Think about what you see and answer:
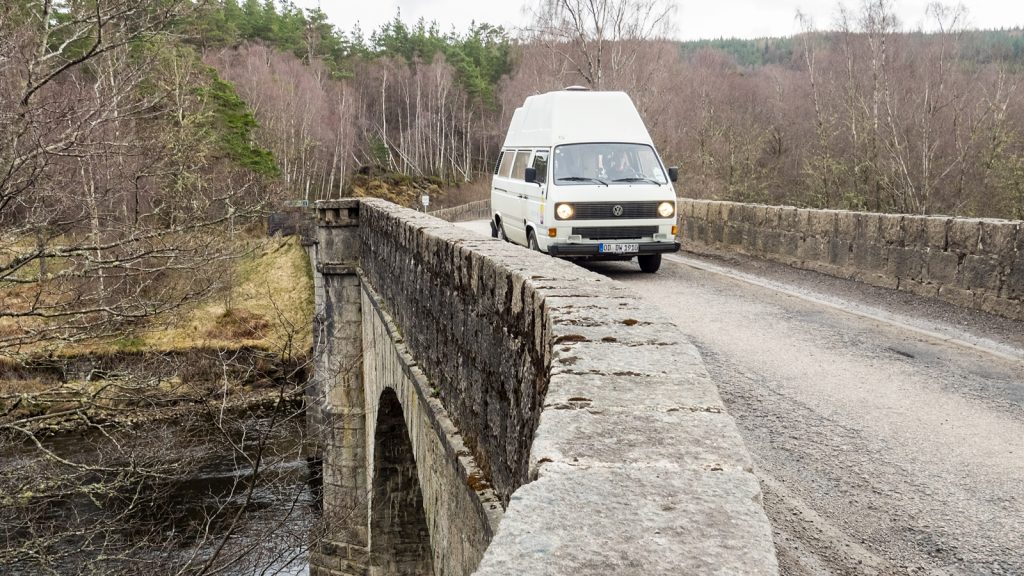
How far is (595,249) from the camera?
35.6 feet

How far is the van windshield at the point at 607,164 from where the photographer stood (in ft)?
36.4

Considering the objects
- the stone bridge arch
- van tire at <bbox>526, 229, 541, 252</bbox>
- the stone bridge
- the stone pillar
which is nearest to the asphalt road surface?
the stone bridge

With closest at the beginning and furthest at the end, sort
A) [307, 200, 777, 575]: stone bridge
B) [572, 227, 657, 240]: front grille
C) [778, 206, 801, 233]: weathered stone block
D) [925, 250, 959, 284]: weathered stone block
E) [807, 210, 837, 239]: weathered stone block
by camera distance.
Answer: [307, 200, 777, 575]: stone bridge → [925, 250, 959, 284]: weathered stone block → [572, 227, 657, 240]: front grille → [807, 210, 837, 239]: weathered stone block → [778, 206, 801, 233]: weathered stone block

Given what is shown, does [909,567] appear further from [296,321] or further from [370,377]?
[296,321]

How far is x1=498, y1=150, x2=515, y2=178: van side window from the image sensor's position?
13.2 metres

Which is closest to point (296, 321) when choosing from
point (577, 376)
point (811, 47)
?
point (811, 47)

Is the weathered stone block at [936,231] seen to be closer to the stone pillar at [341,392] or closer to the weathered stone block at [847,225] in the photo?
the weathered stone block at [847,225]

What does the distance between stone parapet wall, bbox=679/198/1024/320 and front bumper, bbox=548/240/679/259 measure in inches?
89.8

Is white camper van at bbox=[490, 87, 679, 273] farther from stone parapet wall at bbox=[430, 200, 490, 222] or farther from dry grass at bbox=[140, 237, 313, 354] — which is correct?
stone parapet wall at bbox=[430, 200, 490, 222]

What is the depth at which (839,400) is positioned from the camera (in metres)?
5.25

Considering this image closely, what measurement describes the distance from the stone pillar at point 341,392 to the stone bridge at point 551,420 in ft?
11.7

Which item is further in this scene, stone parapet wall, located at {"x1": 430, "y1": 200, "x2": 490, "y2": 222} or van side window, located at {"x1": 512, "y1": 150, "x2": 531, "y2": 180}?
stone parapet wall, located at {"x1": 430, "y1": 200, "x2": 490, "y2": 222}

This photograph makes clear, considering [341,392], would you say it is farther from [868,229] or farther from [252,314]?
[252,314]

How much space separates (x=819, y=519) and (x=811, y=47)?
109 ft
